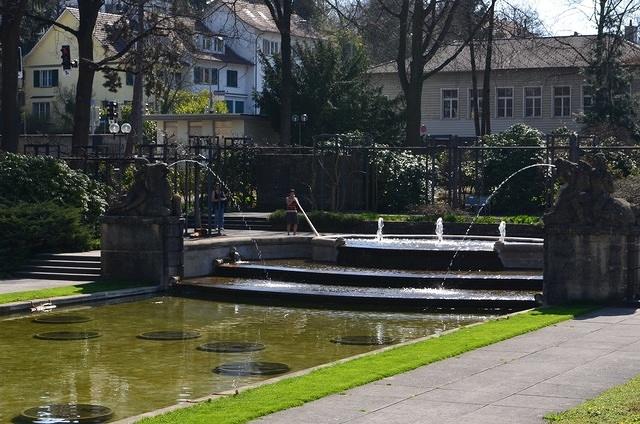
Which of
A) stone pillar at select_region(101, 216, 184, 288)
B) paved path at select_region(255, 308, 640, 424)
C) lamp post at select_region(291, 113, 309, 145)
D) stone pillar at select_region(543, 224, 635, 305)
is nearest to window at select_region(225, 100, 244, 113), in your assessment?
lamp post at select_region(291, 113, 309, 145)

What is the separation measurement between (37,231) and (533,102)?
51273 millimetres

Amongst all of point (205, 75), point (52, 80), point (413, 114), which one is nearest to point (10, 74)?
point (413, 114)

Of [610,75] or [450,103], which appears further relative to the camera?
[450,103]

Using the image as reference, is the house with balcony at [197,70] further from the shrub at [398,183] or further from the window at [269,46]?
the shrub at [398,183]

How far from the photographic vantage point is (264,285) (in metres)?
24.3

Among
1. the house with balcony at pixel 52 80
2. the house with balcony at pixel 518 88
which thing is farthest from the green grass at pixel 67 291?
the house with balcony at pixel 52 80

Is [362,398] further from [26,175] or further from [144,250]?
[26,175]

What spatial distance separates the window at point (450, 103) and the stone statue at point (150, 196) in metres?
52.8

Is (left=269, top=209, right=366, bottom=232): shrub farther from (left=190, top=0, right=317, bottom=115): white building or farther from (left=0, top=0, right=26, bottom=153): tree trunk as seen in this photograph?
(left=190, top=0, right=317, bottom=115): white building

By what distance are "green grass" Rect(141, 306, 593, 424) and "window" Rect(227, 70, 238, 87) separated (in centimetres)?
8052

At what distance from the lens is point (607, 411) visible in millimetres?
10562

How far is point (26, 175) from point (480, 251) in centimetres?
1289

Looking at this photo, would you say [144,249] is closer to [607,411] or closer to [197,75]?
[607,411]

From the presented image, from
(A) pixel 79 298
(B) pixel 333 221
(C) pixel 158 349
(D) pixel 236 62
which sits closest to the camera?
(C) pixel 158 349
